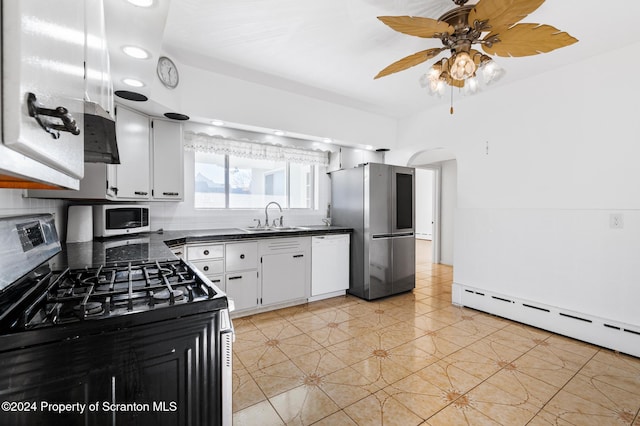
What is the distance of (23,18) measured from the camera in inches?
16.0

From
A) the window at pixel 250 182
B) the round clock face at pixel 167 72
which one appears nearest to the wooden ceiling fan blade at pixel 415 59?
the round clock face at pixel 167 72

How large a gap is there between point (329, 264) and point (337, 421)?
218 centimetres

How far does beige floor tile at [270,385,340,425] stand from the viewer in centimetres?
167

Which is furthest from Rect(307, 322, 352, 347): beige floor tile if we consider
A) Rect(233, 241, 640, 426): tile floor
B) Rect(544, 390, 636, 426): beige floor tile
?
Rect(544, 390, 636, 426): beige floor tile

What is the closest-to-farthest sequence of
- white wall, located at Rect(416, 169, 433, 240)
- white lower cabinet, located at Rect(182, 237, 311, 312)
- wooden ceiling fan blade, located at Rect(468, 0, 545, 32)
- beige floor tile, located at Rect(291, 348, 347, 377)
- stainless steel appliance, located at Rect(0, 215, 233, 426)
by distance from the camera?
1. stainless steel appliance, located at Rect(0, 215, 233, 426)
2. wooden ceiling fan blade, located at Rect(468, 0, 545, 32)
3. beige floor tile, located at Rect(291, 348, 347, 377)
4. white lower cabinet, located at Rect(182, 237, 311, 312)
5. white wall, located at Rect(416, 169, 433, 240)

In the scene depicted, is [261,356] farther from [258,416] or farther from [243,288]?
[243,288]

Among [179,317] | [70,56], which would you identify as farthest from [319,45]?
[179,317]

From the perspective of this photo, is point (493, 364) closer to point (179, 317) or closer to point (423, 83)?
point (423, 83)

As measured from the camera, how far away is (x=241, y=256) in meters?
3.09

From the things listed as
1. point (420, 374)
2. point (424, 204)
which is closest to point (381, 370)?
point (420, 374)

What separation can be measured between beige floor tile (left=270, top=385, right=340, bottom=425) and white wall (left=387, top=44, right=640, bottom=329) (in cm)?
247

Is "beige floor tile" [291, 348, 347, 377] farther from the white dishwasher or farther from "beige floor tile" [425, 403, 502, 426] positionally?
the white dishwasher

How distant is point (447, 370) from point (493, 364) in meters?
0.40

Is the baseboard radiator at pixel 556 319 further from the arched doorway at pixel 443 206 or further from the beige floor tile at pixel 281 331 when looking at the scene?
the arched doorway at pixel 443 206
